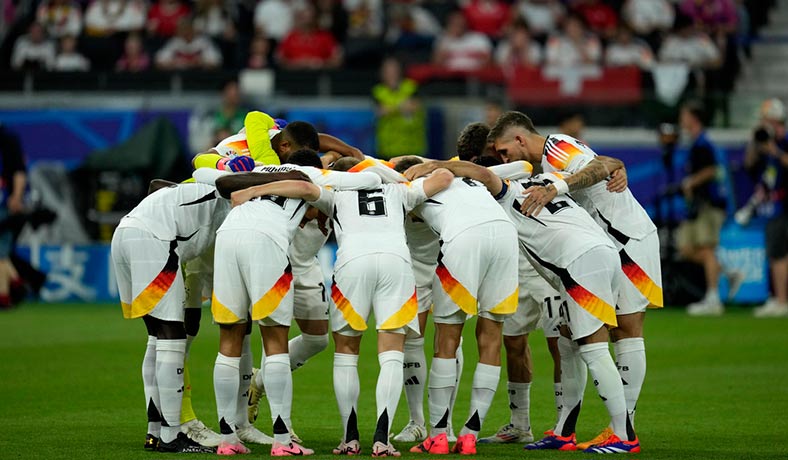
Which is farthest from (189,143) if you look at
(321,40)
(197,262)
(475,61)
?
(197,262)

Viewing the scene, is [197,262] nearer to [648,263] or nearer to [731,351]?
[648,263]

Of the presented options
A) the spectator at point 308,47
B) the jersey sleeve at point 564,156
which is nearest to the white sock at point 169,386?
the jersey sleeve at point 564,156

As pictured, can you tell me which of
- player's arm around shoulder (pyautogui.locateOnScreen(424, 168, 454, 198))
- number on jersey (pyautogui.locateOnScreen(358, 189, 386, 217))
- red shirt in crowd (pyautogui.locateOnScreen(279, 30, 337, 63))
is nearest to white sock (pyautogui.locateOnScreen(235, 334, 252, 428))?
number on jersey (pyautogui.locateOnScreen(358, 189, 386, 217))

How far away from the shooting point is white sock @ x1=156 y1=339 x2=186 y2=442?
8.59 metres

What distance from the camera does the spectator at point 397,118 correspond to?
2047cm

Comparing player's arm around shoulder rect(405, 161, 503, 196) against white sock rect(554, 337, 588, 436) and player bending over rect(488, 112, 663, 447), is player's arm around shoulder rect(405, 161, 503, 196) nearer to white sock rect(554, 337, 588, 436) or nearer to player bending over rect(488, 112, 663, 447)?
player bending over rect(488, 112, 663, 447)

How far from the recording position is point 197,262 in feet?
31.0

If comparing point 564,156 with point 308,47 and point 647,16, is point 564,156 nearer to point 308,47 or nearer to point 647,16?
point 308,47

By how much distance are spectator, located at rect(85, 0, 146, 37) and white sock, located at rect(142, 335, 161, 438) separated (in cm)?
1606

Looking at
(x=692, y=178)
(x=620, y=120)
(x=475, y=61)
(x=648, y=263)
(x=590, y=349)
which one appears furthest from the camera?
(x=475, y=61)

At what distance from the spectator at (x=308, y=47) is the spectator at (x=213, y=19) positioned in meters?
1.24

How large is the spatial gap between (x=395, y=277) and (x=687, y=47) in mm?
16384

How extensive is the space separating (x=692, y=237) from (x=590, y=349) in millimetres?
10832

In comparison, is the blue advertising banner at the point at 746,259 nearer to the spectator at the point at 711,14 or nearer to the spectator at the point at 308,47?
the spectator at the point at 711,14
